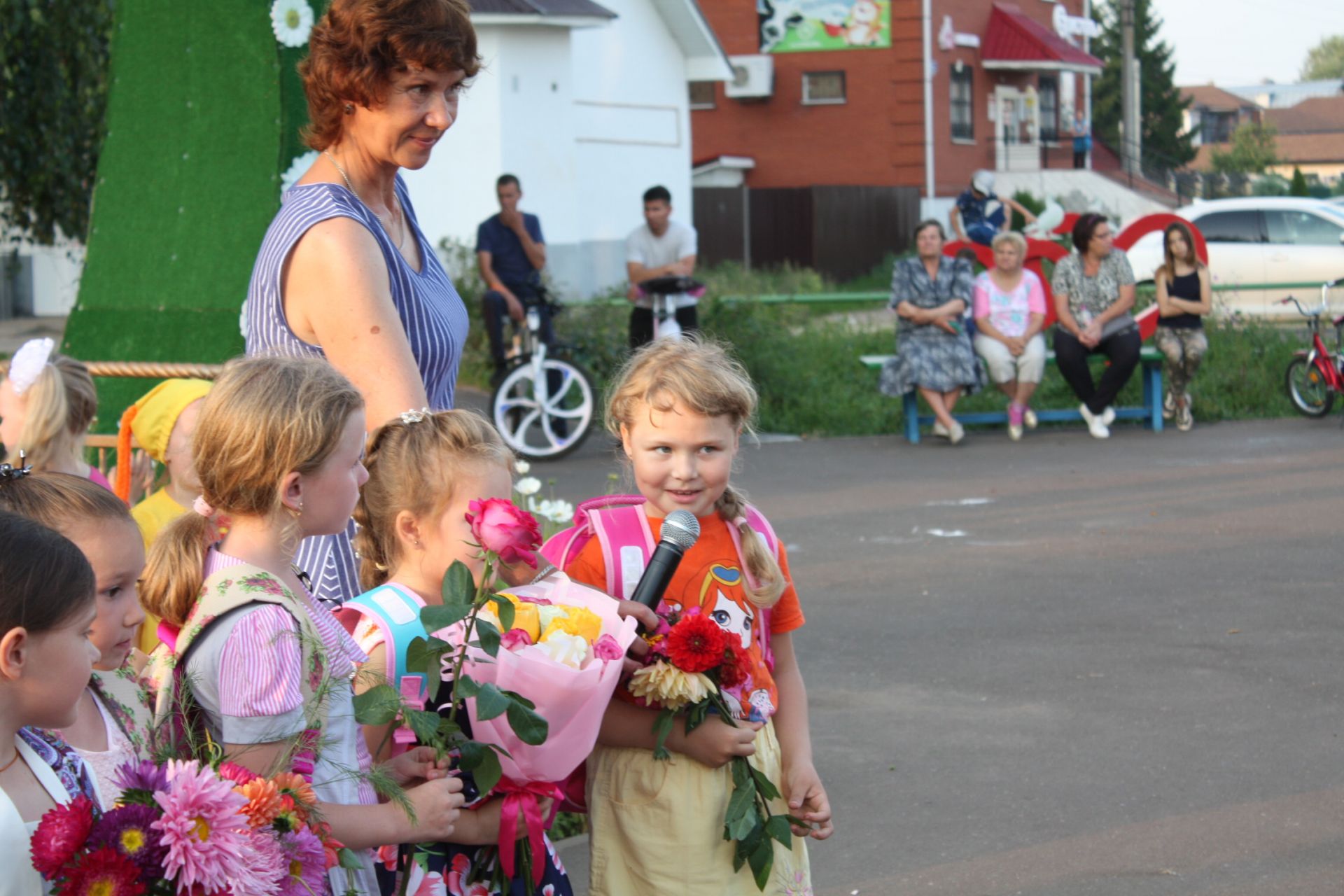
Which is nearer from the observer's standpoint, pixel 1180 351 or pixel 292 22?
pixel 292 22

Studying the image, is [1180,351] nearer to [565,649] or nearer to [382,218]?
[382,218]

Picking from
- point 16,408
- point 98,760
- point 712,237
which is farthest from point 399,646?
point 712,237

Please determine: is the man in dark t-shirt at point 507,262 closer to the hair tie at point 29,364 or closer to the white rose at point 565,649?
the hair tie at point 29,364

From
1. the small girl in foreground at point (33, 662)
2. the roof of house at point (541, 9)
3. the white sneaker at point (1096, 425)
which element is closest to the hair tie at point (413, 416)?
the small girl in foreground at point (33, 662)

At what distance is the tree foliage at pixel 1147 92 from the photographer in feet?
201

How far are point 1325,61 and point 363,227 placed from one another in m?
161

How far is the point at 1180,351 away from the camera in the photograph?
12.8 meters

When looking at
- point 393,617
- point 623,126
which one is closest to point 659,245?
point 393,617

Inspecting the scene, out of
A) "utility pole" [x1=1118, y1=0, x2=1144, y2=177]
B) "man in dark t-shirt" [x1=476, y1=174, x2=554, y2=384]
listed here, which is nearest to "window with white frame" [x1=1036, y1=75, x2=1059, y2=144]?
"utility pole" [x1=1118, y1=0, x2=1144, y2=177]

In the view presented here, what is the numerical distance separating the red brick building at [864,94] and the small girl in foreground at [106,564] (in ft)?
116

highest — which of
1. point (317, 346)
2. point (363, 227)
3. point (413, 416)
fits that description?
point (363, 227)

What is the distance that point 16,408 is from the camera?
437 centimetres

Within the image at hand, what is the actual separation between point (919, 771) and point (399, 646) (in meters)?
2.98

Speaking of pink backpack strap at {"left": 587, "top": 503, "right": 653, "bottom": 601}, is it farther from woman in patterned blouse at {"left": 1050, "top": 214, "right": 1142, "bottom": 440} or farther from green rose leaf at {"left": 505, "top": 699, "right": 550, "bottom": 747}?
woman in patterned blouse at {"left": 1050, "top": 214, "right": 1142, "bottom": 440}
